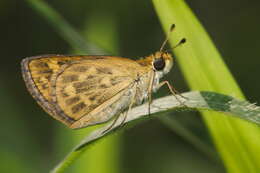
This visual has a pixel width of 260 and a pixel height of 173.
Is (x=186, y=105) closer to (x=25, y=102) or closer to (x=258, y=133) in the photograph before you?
(x=258, y=133)

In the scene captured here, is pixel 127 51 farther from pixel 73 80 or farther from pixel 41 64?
pixel 41 64

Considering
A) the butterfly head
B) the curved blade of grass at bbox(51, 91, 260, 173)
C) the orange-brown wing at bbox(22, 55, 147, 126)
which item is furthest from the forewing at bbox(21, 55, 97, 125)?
the curved blade of grass at bbox(51, 91, 260, 173)

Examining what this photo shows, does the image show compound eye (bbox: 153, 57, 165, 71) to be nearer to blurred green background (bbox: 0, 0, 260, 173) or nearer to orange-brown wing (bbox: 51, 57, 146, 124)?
orange-brown wing (bbox: 51, 57, 146, 124)

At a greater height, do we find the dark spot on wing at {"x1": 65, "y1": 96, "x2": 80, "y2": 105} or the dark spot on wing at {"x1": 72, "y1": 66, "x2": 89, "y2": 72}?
the dark spot on wing at {"x1": 72, "y1": 66, "x2": 89, "y2": 72}

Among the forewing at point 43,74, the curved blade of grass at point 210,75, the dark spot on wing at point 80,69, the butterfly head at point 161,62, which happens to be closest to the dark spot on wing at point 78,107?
the forewing at point 43,74

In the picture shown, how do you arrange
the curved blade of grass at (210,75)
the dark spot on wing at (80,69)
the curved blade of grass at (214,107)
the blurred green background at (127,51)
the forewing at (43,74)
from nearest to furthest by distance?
the curved blade of grass at (214,107) → the curved blade of grass at (210,75) → the forewing at (43,74) → the dark spot on wing at (80,69) → the blurred green background at (127,51)

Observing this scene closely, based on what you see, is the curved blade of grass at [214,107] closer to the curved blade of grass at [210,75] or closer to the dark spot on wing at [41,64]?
the curved blade of grass at [210,75]

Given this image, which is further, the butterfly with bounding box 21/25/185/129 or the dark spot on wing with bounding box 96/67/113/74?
the dark spot on wing with bounding box 96/67/113/74
